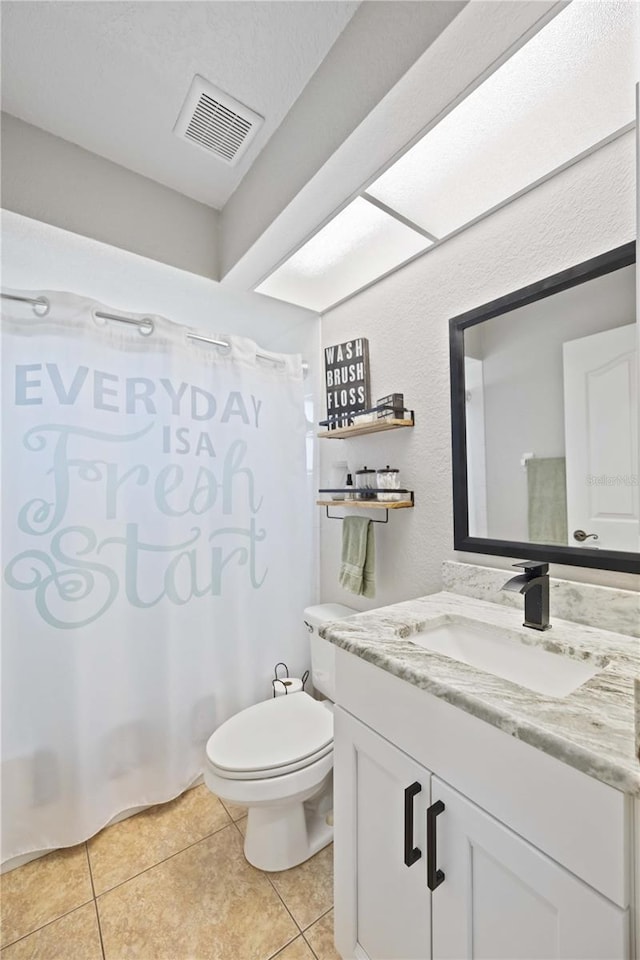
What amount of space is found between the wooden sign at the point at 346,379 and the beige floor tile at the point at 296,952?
5.40ft

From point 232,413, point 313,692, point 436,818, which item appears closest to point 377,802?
point 436,818

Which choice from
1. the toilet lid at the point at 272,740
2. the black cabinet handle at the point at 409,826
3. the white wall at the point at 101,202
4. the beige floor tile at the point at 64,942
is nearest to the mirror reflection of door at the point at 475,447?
the black cabinet handle at the point at 409,826

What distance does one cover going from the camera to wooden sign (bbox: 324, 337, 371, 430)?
5.64 feet

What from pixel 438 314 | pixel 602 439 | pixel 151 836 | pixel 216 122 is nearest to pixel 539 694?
pixel 602 439

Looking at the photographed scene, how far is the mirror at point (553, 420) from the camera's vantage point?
997 millimetres

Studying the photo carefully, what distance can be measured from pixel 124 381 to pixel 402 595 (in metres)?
1.35

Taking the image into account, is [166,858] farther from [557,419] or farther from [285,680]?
[557,419]

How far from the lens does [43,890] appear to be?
1.26 metres

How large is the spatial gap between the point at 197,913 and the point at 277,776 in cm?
43

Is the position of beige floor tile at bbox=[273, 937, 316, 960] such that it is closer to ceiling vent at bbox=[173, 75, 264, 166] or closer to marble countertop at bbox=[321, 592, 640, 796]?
marble countertop at bbox=[321, 592, 640, 796]

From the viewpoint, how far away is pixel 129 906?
3.94 ft

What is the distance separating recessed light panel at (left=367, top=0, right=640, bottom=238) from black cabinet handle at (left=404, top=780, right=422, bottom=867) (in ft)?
5.12

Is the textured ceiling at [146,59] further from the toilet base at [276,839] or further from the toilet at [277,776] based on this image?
the toilet base at [276,839]

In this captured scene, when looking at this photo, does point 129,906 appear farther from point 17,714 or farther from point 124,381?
point 124,381
